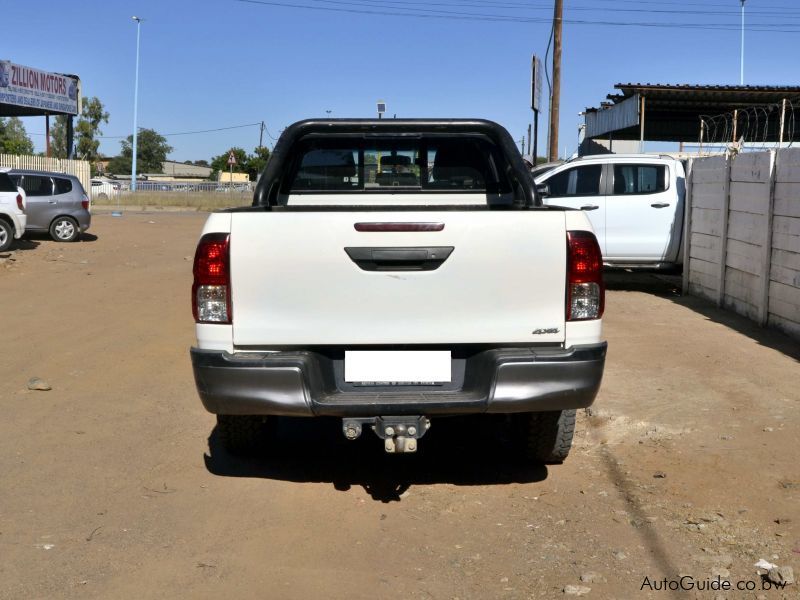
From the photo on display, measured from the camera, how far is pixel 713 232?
35.5 ft

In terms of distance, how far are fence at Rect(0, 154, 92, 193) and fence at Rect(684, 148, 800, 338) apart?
23.3m

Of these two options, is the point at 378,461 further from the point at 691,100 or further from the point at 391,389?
the point at 691,100

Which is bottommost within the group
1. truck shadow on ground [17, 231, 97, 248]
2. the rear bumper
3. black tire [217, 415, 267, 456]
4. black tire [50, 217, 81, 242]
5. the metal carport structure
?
black tire [217, 415, 267, 456]

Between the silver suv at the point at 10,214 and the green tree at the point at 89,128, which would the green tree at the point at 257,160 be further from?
the silver suv at the point at 10,214

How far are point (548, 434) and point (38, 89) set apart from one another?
30.4m

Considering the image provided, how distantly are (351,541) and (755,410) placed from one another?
11.2 feet

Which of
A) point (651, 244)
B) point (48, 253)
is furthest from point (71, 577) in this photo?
point (48, 253)

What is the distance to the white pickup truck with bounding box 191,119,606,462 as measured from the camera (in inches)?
159

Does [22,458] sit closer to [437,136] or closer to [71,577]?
[71,577]

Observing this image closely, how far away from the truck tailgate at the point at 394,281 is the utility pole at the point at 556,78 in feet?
57.8

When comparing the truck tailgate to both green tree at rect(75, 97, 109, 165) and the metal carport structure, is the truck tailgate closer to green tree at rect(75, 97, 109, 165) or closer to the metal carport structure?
the metal carport structure

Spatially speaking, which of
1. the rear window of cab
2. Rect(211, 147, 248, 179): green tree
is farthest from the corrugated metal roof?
Rect(211, 147, 248, 179): green tree

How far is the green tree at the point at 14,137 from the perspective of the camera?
200ft

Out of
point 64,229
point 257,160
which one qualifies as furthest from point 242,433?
point 257,160
